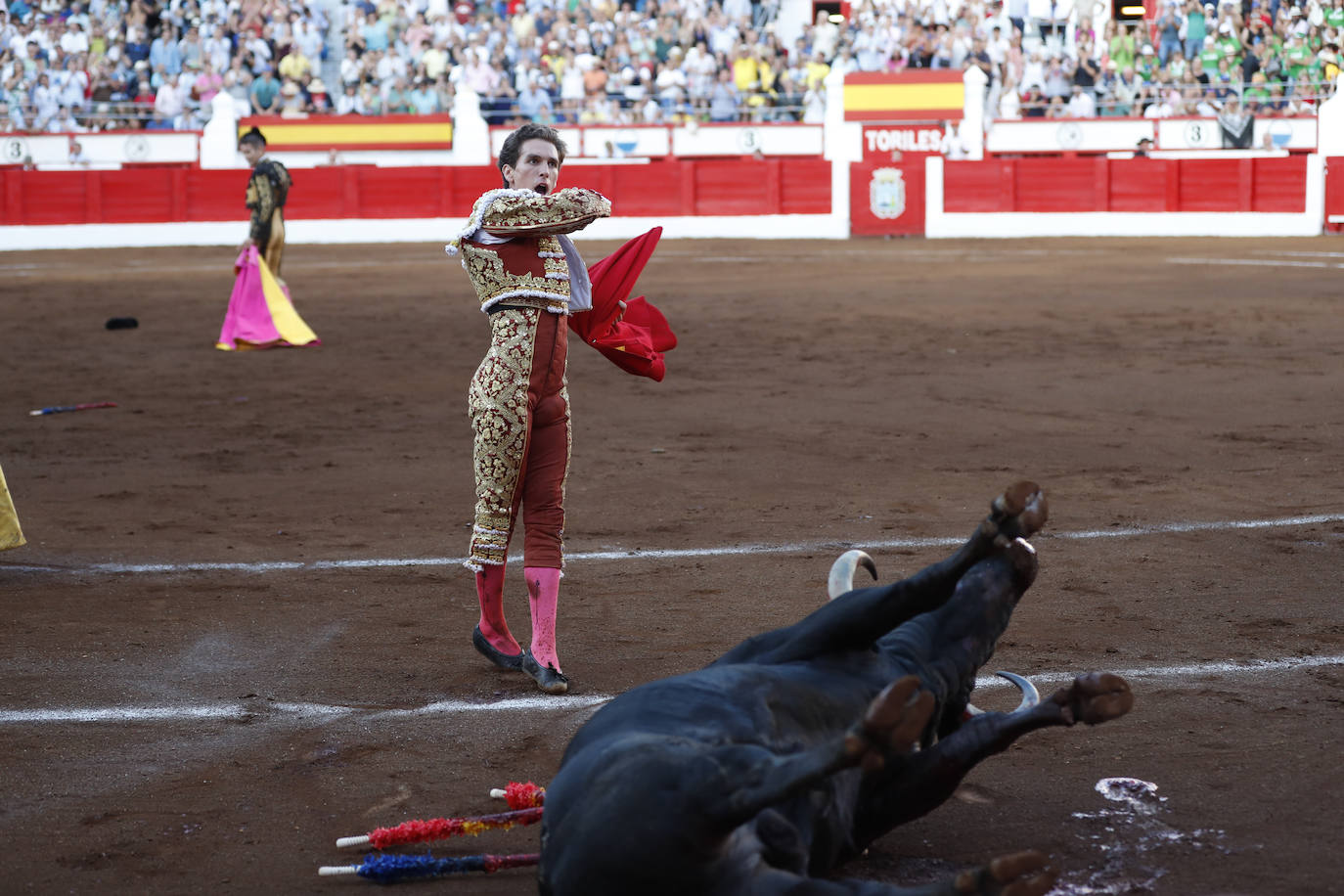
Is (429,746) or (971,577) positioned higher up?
(971,577)

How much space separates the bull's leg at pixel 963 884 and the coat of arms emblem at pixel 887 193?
2109 centimetres

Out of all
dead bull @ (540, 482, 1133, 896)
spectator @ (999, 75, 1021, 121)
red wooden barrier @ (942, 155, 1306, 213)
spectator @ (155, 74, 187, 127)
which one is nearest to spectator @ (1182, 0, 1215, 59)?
spectator @ (999, 75, 1021, 121)

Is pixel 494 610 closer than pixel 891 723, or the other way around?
pixel 891 723

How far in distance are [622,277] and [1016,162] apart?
1931cm

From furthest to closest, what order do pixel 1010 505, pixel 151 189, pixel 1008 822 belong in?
1. pixel 151 189
2. pixel 1008 822
3. pixel 1010 505

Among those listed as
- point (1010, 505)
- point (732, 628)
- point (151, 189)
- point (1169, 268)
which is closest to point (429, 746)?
point (732, 628)

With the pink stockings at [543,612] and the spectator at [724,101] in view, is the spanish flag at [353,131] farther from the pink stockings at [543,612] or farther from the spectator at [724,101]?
the pink stockings at [543,612]

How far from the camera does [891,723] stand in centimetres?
183

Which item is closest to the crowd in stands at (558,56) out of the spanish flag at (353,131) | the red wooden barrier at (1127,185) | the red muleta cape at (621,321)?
the spanish flag at (353,131)

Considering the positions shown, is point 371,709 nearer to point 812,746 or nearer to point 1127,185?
point 812,746

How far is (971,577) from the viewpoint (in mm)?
2717

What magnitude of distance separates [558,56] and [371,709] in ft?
73.3

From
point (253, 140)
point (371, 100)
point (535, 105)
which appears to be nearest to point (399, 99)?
point (371, 100)

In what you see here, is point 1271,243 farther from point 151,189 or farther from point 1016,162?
point 151,189
